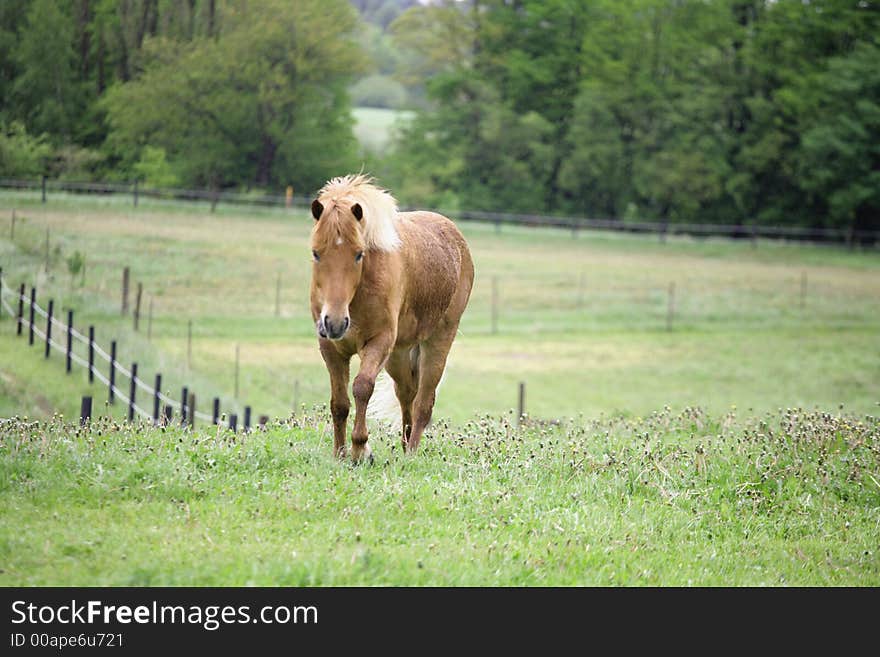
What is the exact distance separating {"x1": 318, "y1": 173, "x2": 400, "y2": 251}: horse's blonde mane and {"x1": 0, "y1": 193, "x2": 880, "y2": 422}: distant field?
714cm

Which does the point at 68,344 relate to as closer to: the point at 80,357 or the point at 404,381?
the point at 80,357

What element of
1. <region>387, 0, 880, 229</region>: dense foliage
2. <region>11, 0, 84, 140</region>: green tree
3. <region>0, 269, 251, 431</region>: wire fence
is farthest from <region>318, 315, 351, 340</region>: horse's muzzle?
<region>387, 0, 880, 229</region>: dense foliage

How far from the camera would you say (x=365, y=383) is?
7.36m

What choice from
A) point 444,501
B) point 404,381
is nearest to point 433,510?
point 444,501

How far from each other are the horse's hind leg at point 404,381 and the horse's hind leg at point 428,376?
3.0 inches

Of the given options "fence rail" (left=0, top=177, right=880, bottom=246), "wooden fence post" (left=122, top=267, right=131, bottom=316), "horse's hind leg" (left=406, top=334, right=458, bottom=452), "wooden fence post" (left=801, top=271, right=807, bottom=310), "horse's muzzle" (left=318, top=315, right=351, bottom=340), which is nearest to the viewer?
"horse's muzzle" (left=318, top=315, right=351, bottom=340)

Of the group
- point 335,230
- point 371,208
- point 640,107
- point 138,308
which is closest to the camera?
point 335,230

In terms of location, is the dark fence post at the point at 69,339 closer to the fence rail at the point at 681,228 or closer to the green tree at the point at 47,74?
the green tree at the point at 47,74

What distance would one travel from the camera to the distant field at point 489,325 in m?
23.0

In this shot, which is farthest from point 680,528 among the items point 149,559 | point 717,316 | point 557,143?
point 557,143

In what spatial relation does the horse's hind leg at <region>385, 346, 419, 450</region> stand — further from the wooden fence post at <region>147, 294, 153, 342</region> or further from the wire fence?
the wooden fence post at <region>147, 294, 153, 342</region>

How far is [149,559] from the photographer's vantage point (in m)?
5.22

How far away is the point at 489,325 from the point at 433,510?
30.0m

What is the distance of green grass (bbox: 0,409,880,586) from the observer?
538 cm
